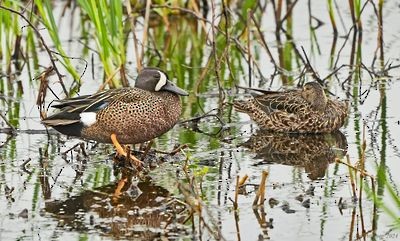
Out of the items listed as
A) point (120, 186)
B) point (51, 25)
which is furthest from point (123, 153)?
point (51, 25)

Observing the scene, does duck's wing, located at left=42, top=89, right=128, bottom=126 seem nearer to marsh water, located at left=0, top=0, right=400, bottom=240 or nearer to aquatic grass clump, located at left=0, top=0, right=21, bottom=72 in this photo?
marsh water, located at left=0, top=0, right=400, bottom=240

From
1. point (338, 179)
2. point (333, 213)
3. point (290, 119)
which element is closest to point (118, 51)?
point (290, 119)

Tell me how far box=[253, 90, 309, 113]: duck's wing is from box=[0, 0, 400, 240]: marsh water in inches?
10.1

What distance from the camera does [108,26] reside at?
1003 cm

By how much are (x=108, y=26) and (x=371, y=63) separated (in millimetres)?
3205

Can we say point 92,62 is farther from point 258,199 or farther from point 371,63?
point 258,199

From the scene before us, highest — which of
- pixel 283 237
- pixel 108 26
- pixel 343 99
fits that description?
pixel 108 26

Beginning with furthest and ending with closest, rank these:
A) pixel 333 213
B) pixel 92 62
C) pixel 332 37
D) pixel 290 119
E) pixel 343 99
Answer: pixel 332 37, pixel 92 62, pixel 343 99, pixel 290 119, pixel 333 213

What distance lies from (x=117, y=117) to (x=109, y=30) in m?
1.88

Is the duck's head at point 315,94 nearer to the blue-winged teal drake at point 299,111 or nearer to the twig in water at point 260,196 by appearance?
the blue-winged teal drake at point 299,111

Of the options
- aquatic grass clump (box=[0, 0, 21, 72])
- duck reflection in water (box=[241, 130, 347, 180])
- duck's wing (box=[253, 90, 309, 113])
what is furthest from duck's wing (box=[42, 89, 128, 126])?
aquatic grass clump (box=[0, 0, 21, 72])

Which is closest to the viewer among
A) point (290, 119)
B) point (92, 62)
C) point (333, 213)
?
point (333, 213)

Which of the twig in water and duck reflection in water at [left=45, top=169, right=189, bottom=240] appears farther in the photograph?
the twig in water

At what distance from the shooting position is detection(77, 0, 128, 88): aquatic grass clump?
9680 millimetres
